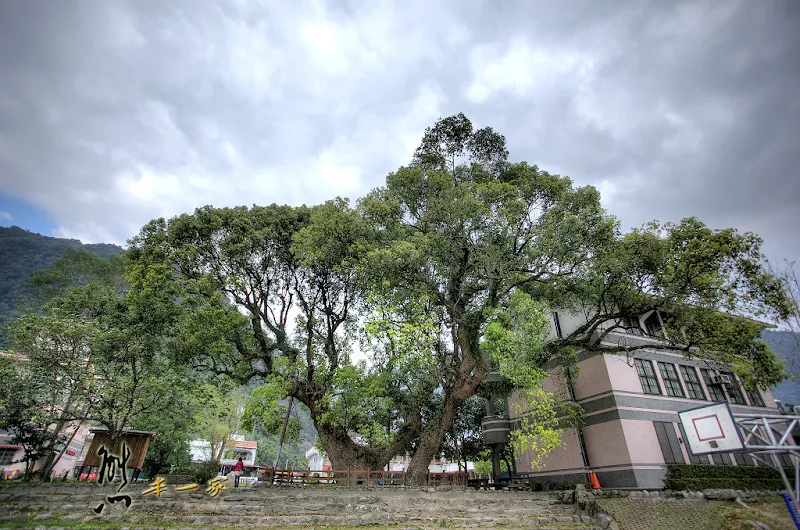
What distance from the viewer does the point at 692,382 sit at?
72.6ft

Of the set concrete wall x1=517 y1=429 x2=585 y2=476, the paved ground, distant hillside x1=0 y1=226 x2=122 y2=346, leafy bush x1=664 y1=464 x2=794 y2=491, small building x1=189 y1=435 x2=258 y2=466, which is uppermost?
distant hillside x1=0 y1=226 x2=122 y2=346

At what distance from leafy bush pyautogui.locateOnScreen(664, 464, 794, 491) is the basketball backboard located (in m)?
9.85

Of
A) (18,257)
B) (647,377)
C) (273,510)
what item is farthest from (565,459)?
(18,257)

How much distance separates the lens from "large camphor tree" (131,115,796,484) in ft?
47.1

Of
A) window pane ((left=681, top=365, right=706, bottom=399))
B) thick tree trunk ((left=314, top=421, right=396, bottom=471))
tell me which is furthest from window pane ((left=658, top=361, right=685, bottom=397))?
thick tree trunk ((left=314, top=421, right=396, bottom=471))

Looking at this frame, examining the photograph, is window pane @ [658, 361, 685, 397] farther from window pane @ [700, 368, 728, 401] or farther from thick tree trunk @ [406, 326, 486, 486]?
thick tree trunk @ [406, 326, 486, 486]

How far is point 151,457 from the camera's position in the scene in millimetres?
24672

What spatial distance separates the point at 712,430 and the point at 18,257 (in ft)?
255

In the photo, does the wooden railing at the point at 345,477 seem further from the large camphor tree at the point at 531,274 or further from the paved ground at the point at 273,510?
the paved ground at the point at 273,510

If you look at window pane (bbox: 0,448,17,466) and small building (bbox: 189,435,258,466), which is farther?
small building (bbox: 189,435,258,466)

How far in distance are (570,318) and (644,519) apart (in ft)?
39.7

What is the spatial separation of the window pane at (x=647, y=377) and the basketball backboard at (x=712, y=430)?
433 inches

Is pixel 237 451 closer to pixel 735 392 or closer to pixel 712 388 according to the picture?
pixel 712 388

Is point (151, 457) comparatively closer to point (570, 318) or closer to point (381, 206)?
point (381, 206)
